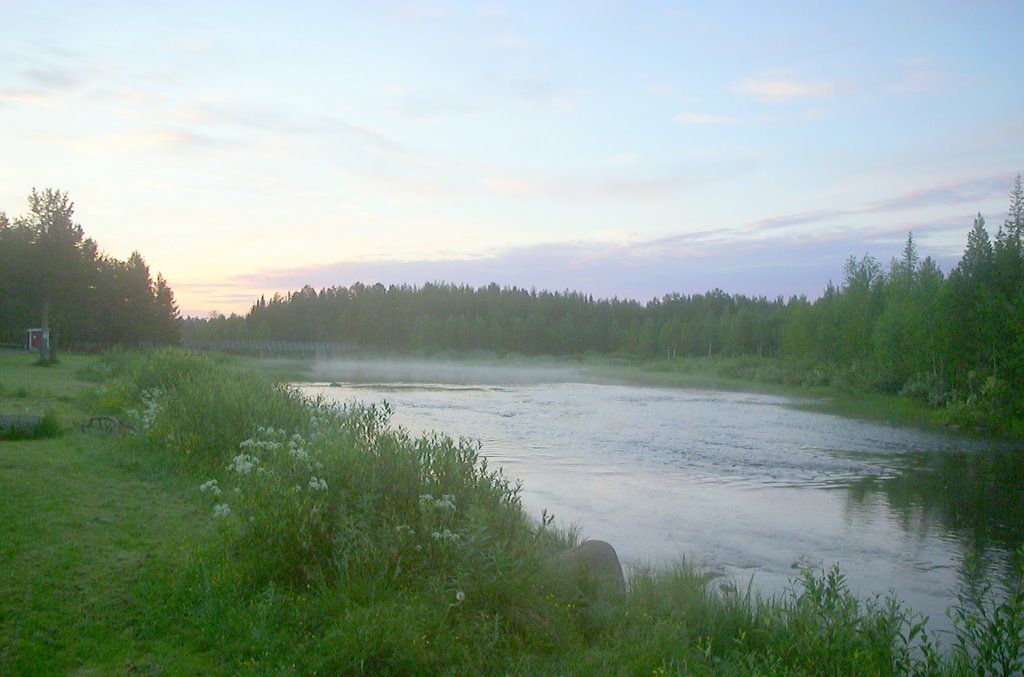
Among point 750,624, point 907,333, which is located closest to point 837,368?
point 907,333

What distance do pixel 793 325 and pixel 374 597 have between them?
199 ft

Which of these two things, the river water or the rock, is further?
the river water

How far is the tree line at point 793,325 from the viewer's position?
3312 centimetres

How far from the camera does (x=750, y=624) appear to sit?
7.44 meters

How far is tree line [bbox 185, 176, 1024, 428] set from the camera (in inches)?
1304

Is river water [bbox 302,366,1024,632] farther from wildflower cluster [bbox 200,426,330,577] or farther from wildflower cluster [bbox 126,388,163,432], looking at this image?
wildflower cluster [bbox 126,388,163,432]

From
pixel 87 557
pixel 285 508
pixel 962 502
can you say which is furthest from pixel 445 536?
pixel 962 502

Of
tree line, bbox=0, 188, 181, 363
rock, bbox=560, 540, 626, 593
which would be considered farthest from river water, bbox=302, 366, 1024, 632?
tree line, bbox=0, 188, 181, 363

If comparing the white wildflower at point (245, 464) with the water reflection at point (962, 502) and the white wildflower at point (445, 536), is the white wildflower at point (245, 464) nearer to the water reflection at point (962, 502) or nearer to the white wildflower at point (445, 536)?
the white wildflower at point (445, 536)

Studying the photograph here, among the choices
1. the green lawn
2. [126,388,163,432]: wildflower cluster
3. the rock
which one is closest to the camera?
the green lawn

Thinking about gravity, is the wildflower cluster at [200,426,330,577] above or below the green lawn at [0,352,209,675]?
above

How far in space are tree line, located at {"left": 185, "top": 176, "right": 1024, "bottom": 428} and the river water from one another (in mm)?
7032

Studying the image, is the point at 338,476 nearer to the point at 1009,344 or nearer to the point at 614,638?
the point at 614,638

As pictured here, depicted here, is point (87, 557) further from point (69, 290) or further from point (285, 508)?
point (69, 290)
